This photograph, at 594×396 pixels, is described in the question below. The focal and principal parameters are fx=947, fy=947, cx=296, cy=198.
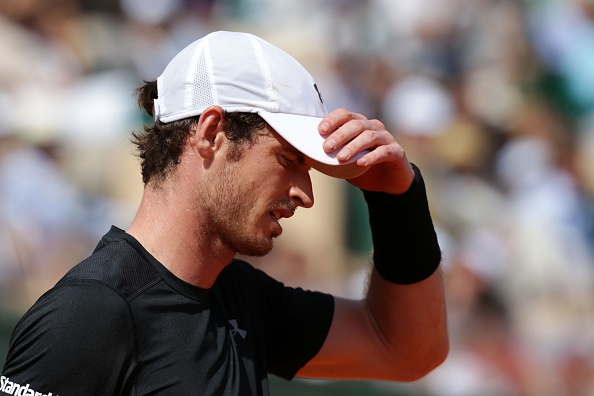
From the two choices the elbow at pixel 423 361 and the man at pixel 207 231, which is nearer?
the man at pixel 207 231

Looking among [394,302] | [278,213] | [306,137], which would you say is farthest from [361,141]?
[394,302]

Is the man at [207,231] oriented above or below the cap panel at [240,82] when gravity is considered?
below

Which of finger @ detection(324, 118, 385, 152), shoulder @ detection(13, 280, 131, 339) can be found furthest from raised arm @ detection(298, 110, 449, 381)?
shoulder @ detection(13, 280, 131, 339)

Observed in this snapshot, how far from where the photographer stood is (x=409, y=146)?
6.57 meters

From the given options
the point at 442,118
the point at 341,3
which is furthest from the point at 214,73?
the point at 341,3

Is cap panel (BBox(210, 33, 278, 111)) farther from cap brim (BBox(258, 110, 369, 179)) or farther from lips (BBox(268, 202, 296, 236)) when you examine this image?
lips (BBox(268, 202, 296, 236))

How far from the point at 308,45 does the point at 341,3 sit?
411 mm

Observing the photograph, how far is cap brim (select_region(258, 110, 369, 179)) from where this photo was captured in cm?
221

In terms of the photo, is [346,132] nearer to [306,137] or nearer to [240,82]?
[306,137]

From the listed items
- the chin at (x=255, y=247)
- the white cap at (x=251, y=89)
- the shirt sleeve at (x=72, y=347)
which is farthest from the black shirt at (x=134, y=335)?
the white cap at (x=251, y=89)

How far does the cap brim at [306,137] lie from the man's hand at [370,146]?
0.02m

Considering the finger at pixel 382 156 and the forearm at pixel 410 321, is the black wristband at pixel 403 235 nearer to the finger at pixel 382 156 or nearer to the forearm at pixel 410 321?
the forearm at pixel 410 321

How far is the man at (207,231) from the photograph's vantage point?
201cm

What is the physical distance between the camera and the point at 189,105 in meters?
2.30
